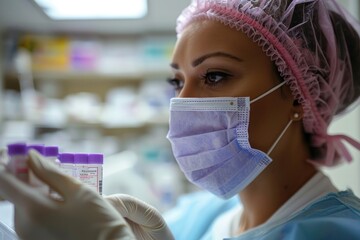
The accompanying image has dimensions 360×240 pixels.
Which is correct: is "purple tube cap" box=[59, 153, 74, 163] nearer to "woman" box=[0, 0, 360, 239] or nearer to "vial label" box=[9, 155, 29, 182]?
"vial label" box=[9, 155, 29, 182]

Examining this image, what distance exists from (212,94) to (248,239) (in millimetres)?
399

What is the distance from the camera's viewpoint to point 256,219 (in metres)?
→ 0.97

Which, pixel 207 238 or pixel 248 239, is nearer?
pixel 248 239

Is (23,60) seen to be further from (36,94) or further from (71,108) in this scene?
(71,108)

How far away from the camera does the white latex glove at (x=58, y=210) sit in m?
0.50

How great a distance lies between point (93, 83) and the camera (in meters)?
3.10

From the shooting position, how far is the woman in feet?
2.74

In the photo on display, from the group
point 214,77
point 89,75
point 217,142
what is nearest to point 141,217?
point 217,142

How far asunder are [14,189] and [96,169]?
Answer: 174 millimetres

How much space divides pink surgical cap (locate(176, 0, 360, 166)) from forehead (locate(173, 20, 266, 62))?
16mm

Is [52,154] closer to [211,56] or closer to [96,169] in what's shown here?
[96,169]

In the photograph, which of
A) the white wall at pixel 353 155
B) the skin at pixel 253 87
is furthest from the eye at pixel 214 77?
the white wall at pixel 353 155

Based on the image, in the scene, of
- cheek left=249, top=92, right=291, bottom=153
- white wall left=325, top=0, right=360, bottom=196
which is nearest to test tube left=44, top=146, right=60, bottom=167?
cheek left=249, top=92, right=291, bottom=153

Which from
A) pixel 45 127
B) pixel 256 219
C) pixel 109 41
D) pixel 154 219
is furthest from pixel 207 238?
pixel 109 41
